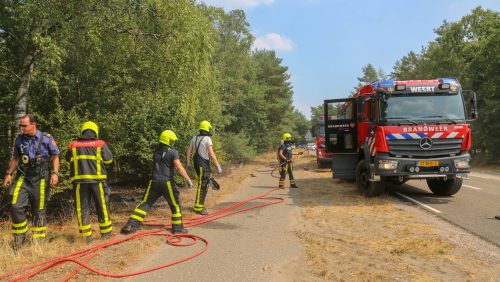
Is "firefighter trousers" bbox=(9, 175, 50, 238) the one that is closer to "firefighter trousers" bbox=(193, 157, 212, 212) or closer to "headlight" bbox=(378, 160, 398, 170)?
"firefighter trousers" bbox=(193, 157, 212, 212)

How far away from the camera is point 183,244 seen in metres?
5.79

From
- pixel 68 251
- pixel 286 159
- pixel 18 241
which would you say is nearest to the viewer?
pixel 68 251

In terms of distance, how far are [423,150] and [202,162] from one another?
505 centimetres

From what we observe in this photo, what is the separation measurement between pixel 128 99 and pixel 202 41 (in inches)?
118

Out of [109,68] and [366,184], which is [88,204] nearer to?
[109,68]

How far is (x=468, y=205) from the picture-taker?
880 centimetres

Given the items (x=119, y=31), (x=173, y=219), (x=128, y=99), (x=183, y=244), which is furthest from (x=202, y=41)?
(x=183, y=244)

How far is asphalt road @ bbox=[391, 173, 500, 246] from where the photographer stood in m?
6.67

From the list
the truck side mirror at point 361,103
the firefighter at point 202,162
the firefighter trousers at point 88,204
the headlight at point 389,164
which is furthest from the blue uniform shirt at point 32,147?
the truck side mirror at point 361,103

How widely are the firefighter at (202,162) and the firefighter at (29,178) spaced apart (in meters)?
3.09

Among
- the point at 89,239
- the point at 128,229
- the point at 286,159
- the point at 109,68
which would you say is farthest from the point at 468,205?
the point at 109,68

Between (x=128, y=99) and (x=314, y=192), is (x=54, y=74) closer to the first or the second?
(x=128, y=99)

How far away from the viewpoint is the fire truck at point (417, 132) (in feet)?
29.0

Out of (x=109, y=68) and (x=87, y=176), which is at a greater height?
(x=109, y=68)
